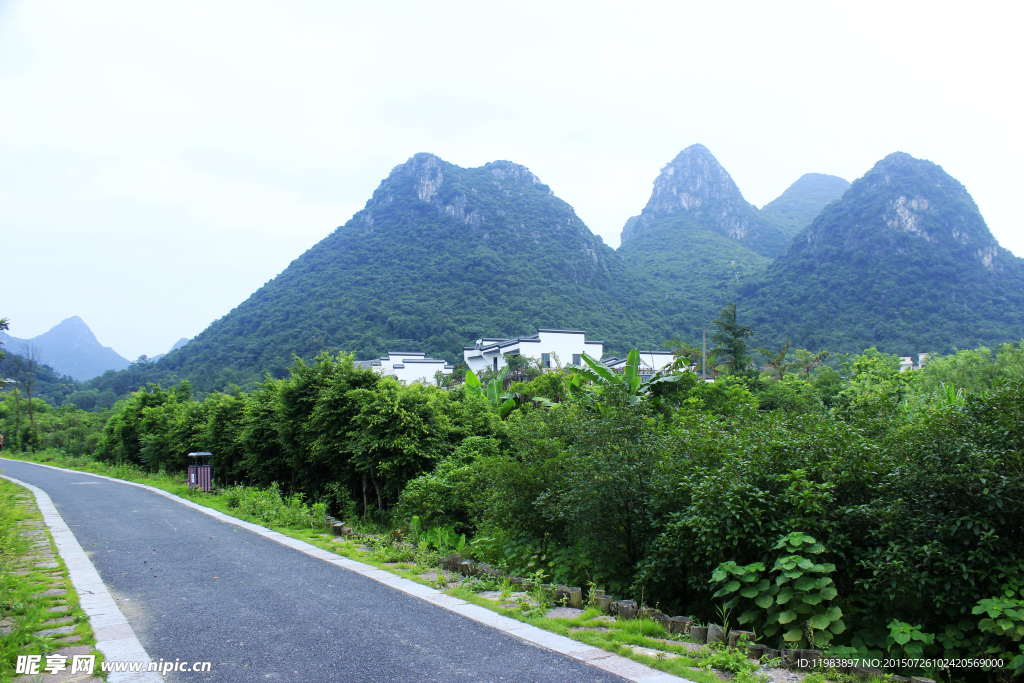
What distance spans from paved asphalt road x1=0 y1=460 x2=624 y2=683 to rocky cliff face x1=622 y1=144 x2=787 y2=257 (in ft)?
364

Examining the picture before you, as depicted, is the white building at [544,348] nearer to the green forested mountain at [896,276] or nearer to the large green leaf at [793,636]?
the green forested mountain at [896,276]

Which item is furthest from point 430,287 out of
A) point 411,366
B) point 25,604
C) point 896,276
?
point 25,604

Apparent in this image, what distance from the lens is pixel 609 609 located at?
5246 mm

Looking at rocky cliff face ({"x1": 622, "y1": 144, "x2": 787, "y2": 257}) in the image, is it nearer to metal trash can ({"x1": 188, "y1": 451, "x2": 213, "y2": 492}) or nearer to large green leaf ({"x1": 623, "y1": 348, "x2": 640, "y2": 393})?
large green leaf ({"x1": 623, "y1": 348, "x2": 640, "y2": 393})

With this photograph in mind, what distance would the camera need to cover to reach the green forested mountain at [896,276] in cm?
5772

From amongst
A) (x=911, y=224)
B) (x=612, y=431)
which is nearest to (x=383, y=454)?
(x=612, y=431)

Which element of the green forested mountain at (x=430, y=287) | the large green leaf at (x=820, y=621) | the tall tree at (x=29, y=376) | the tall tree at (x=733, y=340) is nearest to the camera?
the large green leaf at (x=820, y=621)

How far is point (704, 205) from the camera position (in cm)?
12306

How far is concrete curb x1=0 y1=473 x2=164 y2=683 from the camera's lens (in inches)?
153

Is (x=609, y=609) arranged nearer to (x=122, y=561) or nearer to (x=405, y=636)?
(x=405, y=636)

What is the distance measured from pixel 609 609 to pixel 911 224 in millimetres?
89212

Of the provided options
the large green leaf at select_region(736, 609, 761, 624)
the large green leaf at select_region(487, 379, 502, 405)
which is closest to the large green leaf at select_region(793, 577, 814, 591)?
the large green leaf at select_region(736, 609, 761, 624)

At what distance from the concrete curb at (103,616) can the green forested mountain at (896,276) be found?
6099 centimetres

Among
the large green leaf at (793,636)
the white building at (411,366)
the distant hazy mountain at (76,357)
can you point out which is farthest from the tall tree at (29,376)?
the distant hazy mountain at (76,357)
